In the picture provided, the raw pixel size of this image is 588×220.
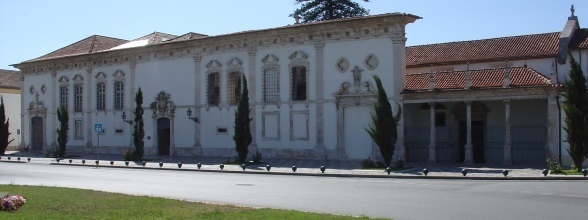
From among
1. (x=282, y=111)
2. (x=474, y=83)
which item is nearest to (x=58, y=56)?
(x=282, y=111)

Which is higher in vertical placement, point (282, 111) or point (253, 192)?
point (282, 111)

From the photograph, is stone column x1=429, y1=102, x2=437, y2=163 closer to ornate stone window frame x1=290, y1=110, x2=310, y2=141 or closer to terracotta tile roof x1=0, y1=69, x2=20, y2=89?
ornate stone window frame x1=290, y1=110, x2=310, y2=141

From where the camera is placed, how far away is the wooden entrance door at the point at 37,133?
1907 inches

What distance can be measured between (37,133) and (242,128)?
2373cm

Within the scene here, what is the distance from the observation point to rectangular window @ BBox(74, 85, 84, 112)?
45.5 meters

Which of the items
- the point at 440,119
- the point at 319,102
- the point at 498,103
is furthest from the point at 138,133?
the point at 498,103

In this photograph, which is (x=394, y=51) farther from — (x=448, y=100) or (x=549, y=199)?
(x=549, y=199)

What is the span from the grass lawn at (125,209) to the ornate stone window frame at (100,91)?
97.8ft

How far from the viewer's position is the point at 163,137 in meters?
40.6

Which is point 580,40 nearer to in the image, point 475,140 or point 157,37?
point 475,140

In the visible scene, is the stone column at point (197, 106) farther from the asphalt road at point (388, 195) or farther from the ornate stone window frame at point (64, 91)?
the asphalt road at point (388, 195)

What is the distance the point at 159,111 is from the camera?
40.2m

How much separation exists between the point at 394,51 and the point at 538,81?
21.9 feet

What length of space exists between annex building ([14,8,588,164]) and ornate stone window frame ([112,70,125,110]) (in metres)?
0.08
